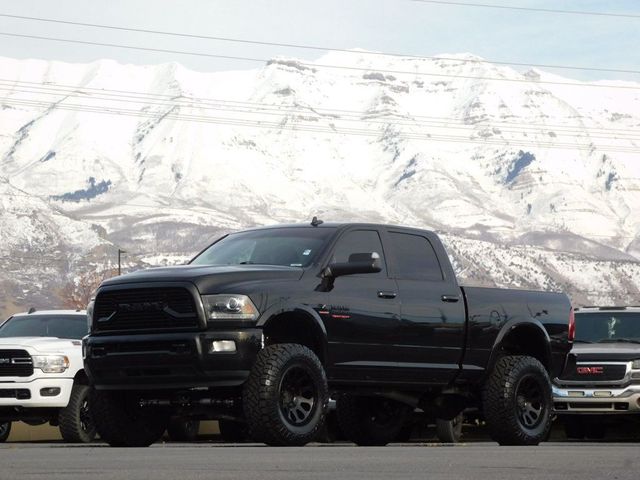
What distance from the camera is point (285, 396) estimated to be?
13203 millimetres

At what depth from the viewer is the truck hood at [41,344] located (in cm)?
2016

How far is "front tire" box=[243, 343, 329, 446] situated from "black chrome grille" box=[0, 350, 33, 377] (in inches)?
302

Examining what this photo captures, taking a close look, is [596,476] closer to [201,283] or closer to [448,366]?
[201,283]

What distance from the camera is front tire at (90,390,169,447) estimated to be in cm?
1401

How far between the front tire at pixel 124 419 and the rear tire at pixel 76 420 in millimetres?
5603

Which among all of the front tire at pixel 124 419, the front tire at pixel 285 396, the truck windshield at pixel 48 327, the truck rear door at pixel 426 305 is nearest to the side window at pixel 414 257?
the truck rear door at pixel 426 305

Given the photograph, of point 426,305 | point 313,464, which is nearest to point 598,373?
point 426,305

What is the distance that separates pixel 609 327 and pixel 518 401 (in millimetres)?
6572

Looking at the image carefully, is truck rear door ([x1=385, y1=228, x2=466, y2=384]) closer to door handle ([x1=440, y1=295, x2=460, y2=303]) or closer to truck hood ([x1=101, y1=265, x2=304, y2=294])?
door handle ([x1=440, y1=295, x2=460, y2=303])

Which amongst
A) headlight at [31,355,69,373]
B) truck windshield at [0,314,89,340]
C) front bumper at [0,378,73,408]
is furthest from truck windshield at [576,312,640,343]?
front bumper at [0,378,73,408]

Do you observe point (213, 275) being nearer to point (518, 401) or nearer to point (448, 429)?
point (518, 401)

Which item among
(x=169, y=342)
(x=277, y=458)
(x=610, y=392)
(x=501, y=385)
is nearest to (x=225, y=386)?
(x=169, y=342)

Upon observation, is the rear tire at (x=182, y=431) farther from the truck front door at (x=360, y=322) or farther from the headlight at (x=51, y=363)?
the truck front door at (x=360, y=322)

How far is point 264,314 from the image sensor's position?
13.1 metres
